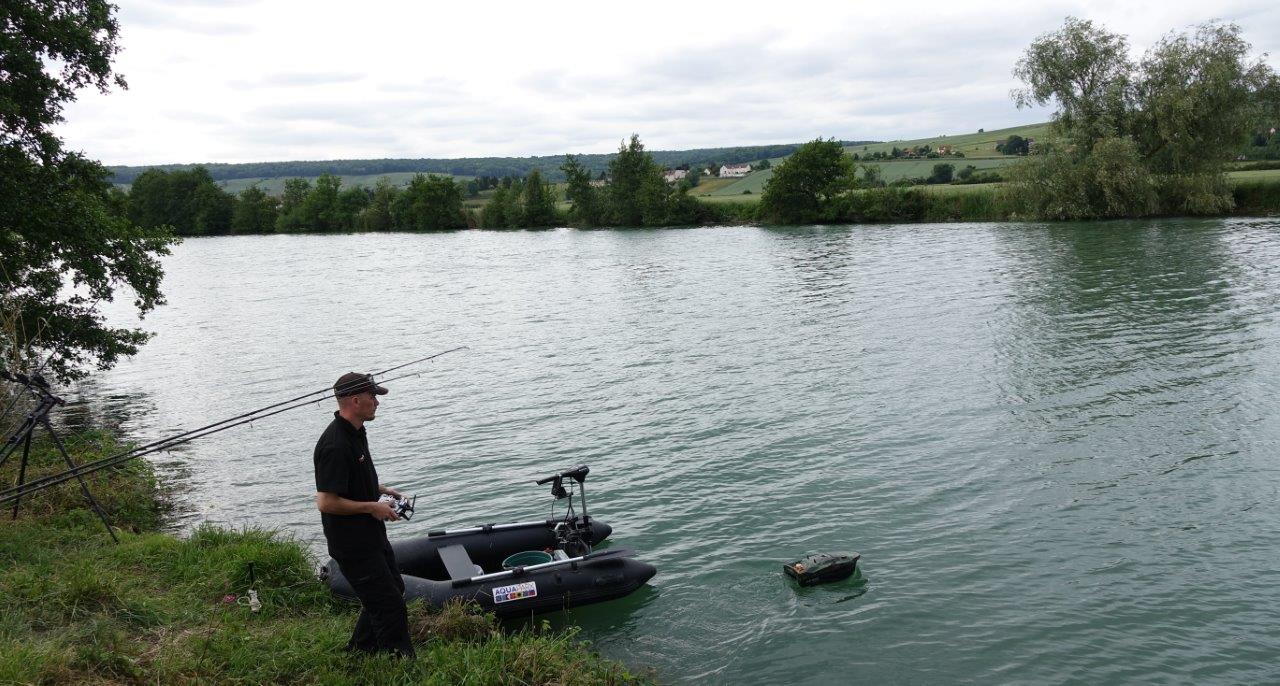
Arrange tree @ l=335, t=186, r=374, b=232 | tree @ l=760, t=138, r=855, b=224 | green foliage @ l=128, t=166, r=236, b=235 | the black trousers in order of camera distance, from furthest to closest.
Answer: green foliage @ l=128, t=166, r=236, b=235, tree @ l=335, t=186, r=374, b=232, tree @ l=760, t=138, r=855, b=224, the black trousers

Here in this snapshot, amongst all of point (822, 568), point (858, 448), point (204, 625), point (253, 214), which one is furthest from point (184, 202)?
point (822, 568)

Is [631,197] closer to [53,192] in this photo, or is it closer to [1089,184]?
[1089,184]

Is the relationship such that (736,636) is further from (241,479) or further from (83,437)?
(83,437)

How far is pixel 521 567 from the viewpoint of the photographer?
8656 millimetres

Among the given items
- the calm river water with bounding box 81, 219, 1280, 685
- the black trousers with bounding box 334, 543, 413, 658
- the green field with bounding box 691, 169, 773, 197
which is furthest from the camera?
the green field with bounding box 691, 169, 773, 197

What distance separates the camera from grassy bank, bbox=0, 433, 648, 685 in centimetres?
604

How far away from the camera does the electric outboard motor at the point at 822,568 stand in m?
9.46

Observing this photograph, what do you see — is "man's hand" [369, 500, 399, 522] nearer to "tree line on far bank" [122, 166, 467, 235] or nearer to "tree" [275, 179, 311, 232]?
"tree line on far bank" [122, 166, 467, 235]

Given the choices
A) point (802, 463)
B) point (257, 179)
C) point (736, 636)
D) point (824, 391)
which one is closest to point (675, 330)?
point (824, 391)

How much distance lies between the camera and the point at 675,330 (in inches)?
1046

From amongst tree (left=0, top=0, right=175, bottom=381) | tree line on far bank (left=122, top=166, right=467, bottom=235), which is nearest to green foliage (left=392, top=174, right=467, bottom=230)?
tree line on far bank (left=122, top=166, right=467, bottom=235)

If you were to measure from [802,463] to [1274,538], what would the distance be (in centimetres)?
589

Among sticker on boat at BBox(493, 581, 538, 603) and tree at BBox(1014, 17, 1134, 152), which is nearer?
sticker on boat at BBox(493, 581, 538, 603)

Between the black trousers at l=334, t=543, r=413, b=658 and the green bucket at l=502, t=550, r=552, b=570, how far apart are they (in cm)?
278
